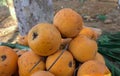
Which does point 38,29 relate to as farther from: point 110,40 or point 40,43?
point 110,40

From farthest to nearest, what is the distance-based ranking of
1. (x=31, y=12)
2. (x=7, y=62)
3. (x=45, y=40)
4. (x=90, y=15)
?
(x=90, y=15) < (x=31, y=12) < (x=7, y=62) < (x=45, y=40)

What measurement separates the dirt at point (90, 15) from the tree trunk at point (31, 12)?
2601 mm

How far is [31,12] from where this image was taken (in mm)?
3285

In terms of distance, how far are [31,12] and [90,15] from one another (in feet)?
16.7

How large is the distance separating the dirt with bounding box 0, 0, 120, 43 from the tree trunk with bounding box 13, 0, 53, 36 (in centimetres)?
260

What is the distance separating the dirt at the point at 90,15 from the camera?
660cm

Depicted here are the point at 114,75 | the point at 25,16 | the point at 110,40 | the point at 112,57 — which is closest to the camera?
the point at 114,75

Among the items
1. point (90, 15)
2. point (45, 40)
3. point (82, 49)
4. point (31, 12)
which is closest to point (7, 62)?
point (45, 40)

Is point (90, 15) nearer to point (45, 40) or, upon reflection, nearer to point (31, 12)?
point (31, 12)

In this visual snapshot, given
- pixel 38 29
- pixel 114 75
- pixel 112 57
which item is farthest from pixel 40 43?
pixel 112 57

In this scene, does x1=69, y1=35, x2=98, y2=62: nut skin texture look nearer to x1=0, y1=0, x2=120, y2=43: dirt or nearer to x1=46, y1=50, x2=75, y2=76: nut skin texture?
x1=46, y1=50, x2=75, y2=76: nut skin texture

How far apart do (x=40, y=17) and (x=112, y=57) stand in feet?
2.99

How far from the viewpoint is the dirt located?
6602mm

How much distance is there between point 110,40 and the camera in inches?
147
